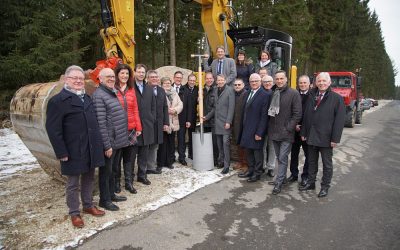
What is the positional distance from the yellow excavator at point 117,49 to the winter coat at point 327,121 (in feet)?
11.6

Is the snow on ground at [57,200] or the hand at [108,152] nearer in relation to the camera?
the snow on ground at [57,200]

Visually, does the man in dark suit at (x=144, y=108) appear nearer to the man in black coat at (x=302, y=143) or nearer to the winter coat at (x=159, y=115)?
the winter coat at (x=159, y=115)

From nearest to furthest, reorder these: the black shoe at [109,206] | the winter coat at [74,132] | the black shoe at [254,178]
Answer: the winter coat at [74,132] < the black shoe at [109,206] < the black shoe at [254,178]

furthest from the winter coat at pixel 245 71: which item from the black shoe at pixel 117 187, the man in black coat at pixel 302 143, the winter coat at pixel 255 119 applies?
the black shoe at pixel 117 187

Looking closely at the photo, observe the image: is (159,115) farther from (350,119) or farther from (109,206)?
(350,119)

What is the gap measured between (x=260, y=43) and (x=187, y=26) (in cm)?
1401

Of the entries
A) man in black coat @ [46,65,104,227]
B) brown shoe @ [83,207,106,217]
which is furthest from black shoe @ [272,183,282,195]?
man in black coat @ [46,65,104,227]

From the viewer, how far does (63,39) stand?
38.2ft

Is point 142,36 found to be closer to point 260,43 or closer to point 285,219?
point 260,43

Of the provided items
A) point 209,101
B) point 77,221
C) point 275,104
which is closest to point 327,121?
point 275,104

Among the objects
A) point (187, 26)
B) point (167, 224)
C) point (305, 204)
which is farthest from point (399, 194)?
point (187, 26)

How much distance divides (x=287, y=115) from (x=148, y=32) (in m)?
15.2

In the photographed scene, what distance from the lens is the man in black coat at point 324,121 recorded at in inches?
203

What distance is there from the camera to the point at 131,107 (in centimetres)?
498
